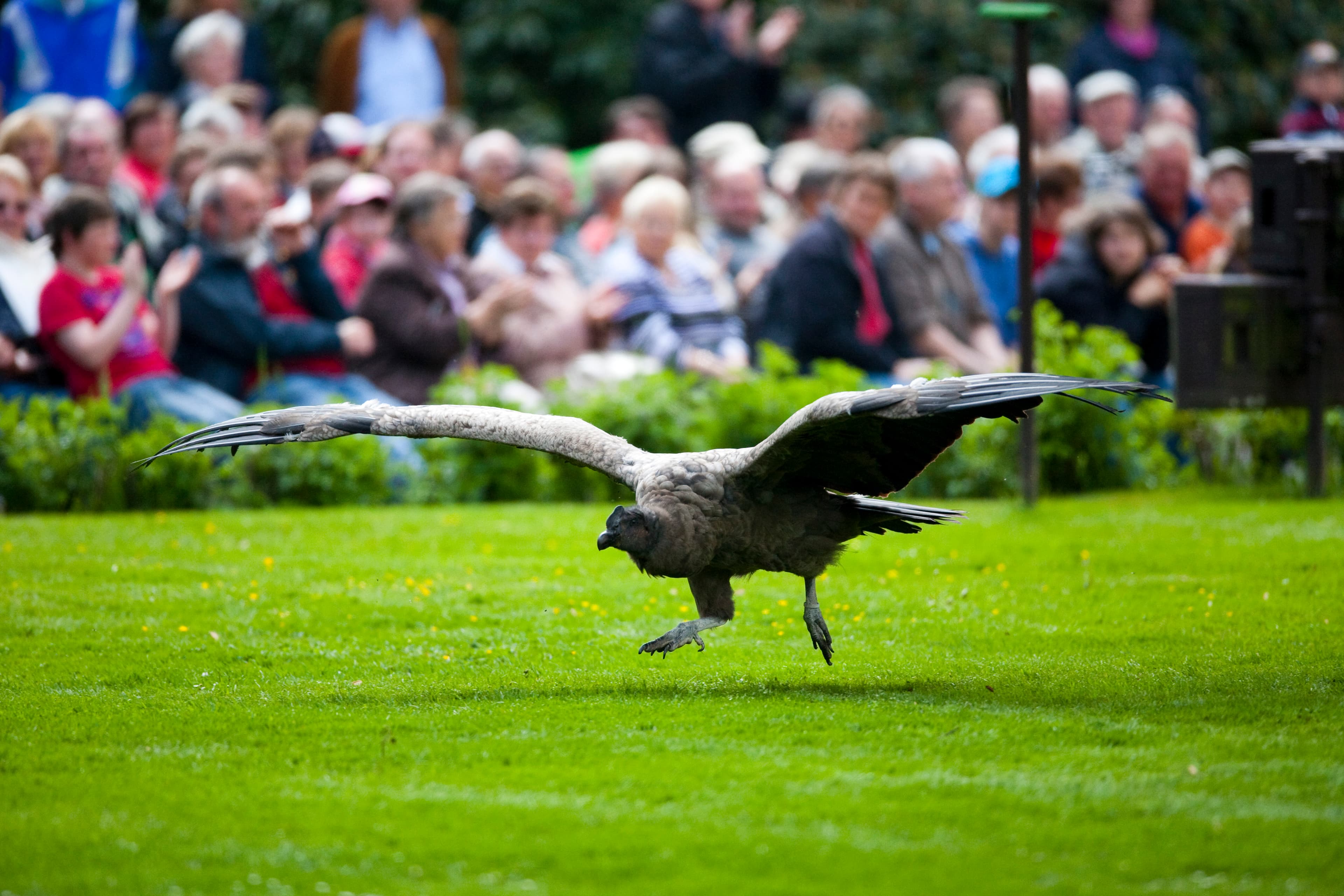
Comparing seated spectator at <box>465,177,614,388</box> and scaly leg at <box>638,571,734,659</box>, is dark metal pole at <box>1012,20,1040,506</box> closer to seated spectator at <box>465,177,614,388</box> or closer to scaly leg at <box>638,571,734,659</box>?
seated spectator at <box>465,177,614,388</box>

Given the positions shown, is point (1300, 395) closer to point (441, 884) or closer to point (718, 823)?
point (718, 823)

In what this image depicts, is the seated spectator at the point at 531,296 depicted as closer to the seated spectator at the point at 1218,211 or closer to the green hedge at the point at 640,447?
the green hedge at the point at 640,447

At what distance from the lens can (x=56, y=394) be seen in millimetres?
13016

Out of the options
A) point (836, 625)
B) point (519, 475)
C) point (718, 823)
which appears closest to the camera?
point (718, 823)

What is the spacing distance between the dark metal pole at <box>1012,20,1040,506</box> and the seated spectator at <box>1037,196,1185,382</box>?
2402mm

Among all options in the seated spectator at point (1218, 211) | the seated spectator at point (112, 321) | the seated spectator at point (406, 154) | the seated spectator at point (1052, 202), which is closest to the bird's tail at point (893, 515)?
the seated spectator at point (112, 321)

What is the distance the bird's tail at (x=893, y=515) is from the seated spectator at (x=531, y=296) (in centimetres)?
683

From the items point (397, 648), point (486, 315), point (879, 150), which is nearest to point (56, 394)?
point (486, 315)

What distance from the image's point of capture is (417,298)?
13945 millimetres

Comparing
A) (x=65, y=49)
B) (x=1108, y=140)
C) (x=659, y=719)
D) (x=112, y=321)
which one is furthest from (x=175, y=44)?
(x=659, y=719)

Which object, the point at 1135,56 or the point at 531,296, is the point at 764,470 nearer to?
the point at 531,296

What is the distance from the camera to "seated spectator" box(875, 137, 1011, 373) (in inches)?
584

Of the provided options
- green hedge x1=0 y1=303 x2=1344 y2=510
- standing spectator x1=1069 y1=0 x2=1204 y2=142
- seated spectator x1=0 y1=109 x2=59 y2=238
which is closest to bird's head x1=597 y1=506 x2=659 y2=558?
green hedge x1=0 y1=303 x2=1344 y2=510

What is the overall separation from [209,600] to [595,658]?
249 cm
